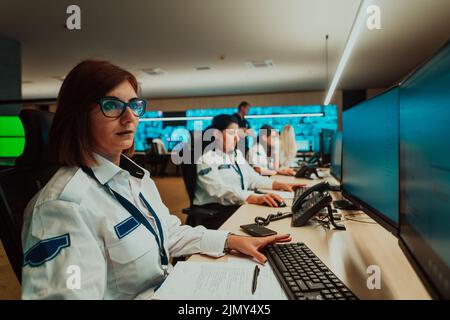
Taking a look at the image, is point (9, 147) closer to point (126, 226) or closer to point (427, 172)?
point (126, 226)

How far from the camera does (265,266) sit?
1036mm

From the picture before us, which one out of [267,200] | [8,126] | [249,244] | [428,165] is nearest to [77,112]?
[249,244]

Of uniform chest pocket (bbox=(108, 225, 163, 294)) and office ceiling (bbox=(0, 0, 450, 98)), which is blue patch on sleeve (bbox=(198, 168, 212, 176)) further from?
office ceiling (bbox=(0, 0, 450, 98))

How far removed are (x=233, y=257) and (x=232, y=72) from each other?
693cm

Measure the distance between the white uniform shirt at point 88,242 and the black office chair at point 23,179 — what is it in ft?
0.68

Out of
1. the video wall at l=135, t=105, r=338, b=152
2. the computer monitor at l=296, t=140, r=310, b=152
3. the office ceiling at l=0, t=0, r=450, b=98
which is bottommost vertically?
the computer monitor at l=296, t=140, r=310, b=152

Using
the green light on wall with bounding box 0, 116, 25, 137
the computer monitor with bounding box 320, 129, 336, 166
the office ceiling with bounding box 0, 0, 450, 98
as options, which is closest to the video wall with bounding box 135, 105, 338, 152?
the office ceiling with bounding box 0, 0, 450, 98

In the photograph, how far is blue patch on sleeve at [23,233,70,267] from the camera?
734mm

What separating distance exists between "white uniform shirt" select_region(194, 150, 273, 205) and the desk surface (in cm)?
70

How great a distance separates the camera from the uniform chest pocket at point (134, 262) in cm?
90

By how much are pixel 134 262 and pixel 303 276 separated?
0.49 metres

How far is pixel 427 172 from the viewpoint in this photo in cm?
69

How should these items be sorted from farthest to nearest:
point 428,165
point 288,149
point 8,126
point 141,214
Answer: point 288,149
point 8,126
point 141,214
point 428,165

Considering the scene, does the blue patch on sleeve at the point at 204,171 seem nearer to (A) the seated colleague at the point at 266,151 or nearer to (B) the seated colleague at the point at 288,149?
(A) the seated colleague at the point at 266,151
